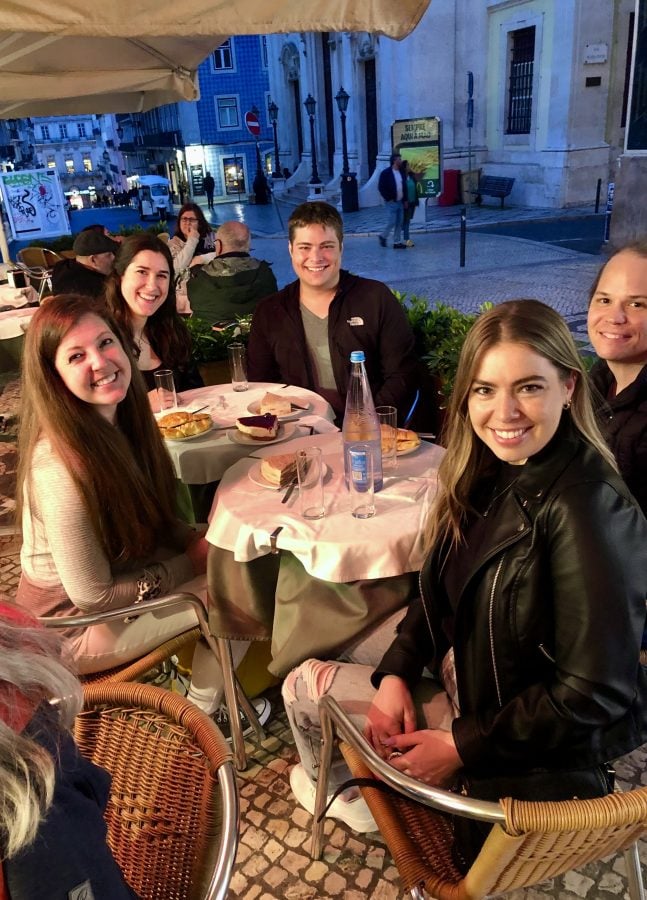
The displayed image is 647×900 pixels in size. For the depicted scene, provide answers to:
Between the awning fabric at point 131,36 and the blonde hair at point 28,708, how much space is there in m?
2.04

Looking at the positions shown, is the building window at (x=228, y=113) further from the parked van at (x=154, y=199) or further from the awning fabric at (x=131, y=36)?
the awning fabric at (x=131, y=36)

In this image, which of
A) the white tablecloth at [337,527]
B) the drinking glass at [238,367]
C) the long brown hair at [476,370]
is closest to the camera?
the long brown hair at [476,370]

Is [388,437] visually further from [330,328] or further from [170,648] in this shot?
[330,328]

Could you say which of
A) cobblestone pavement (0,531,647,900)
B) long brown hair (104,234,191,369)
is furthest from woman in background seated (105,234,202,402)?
cobblestone pavement (0,531,647,900)

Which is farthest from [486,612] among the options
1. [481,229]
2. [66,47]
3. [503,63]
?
[503,63]

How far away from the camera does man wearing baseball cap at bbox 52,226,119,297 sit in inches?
226

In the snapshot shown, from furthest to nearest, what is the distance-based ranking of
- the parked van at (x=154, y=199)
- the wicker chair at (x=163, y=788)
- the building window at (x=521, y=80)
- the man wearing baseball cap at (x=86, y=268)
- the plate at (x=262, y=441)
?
the parked van at (x=154, y=199)
the building window at (x=521, y=80)
the man wearing baseball cap at (x=86, y=268)
the plate at (x=262, y=441)
the wicker chair at (x=163, y=788)

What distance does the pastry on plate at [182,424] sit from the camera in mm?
3037

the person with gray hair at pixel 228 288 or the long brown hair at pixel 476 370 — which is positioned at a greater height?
the long brown hair at pixel 476 370

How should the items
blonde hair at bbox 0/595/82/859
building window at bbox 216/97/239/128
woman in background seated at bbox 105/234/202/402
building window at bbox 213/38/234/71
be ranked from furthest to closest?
building window at bbox 216/97/239/128 → building window at bbox 213/38/234/71 → woman in background seated at bbox 105/234/202/402 → blonde hair at bbox 0/595/82/859

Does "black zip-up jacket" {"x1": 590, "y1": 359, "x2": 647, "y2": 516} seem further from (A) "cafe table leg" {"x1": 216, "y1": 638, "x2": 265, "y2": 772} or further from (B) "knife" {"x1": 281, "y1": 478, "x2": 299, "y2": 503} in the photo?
(A) "cafe table leg" {"x1": 216, "y1": 638, "x2": 265, "y2": 772}

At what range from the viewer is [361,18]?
2.40 meters

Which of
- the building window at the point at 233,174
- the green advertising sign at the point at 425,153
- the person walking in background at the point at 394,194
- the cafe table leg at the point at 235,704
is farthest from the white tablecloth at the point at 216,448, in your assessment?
the building window at the point at 233,174

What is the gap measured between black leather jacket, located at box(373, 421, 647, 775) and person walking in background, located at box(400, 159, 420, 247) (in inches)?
526
